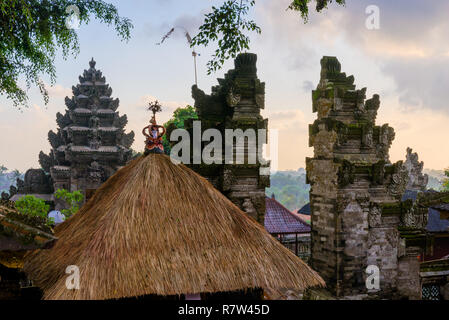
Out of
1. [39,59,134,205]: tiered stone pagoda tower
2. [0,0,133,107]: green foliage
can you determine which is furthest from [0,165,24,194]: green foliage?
[0,0,133,107]: green foliage

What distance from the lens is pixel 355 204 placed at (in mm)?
10719

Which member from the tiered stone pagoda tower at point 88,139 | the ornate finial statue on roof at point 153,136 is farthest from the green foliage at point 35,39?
the tiered stone pagoda tower at point 88,139

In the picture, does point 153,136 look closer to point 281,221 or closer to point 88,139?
point 281,221

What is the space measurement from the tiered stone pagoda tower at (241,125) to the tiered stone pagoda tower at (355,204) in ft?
7.84

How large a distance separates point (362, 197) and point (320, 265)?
2.41m

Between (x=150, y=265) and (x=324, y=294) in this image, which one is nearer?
(x=150, y=265)

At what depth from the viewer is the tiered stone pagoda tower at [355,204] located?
1061 cm

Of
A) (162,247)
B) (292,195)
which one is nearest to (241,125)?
(162,247)

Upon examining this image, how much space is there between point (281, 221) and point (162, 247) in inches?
438

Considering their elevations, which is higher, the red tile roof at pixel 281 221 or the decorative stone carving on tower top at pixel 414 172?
the decorative stone carving on tower top at pixel 414 172

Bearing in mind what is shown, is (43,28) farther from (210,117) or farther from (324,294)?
(324,294)

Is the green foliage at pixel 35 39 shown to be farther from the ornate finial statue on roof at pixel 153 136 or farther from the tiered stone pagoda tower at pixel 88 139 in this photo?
the tiered stone pagoda tower at pixel 88 139

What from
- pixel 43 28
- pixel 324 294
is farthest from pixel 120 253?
pixel 324 294
